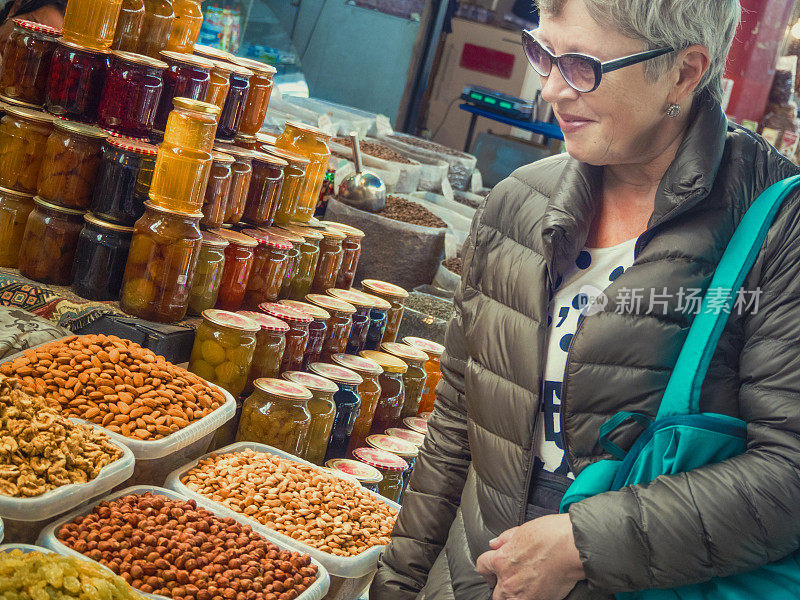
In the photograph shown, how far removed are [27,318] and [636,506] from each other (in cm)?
156

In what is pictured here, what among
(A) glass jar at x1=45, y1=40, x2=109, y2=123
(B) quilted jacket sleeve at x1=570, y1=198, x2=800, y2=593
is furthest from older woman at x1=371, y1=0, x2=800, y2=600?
(A) glass jar at x1=45, y1=40, x2=109, y2=123

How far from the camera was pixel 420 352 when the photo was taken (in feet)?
8.98

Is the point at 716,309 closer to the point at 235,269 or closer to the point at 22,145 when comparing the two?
the point at 235,269

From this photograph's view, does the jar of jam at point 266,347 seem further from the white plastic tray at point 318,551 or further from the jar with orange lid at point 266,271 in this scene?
the white plastic tray at point 318,551

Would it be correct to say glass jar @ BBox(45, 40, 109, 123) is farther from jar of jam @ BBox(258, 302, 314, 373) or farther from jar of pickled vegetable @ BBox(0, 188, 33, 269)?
jar of jam @ BBox(258, 302, 314, 373)

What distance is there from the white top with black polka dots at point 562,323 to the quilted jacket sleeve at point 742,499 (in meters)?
0.17

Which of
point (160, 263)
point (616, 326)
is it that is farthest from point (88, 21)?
point (616, 326)

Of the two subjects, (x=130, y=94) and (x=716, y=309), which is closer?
(x=716, y=309)

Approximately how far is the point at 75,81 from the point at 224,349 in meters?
0.77

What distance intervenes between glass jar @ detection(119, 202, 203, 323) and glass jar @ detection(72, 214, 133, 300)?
0.12 ft

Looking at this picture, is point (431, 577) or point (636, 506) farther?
point (431, 577)

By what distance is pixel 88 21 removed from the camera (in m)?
2.14

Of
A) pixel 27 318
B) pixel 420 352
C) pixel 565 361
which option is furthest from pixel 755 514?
pixel 420 352

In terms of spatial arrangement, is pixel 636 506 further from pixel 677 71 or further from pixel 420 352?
pixel 420 352
